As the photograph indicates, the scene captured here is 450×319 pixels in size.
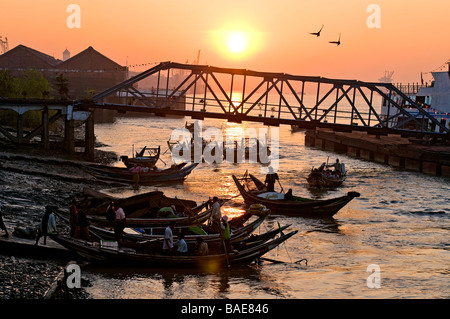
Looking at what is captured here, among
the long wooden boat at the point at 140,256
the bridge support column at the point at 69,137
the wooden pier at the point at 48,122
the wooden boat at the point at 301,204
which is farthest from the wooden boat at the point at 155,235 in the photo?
the bridge support column at the point at 69,137

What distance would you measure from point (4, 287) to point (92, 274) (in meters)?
4.19

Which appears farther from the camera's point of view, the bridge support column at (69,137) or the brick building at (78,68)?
the brick building at (78,68)

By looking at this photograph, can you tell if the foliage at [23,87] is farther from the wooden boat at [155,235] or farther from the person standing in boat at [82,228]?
the person standing in boat at [82,228]

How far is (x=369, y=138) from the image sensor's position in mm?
82688

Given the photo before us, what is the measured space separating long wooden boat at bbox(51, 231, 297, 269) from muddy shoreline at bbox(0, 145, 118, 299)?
89cm

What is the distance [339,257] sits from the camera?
2816 cm

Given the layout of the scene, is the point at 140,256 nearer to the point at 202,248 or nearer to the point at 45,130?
the point at 202,248

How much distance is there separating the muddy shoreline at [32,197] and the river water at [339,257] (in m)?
1.79

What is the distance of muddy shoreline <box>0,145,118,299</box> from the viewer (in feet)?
61.3

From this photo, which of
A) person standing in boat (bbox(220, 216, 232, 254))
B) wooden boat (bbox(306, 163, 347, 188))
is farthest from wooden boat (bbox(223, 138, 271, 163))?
person standing in boat (bbox(220, 216, 232, 254))

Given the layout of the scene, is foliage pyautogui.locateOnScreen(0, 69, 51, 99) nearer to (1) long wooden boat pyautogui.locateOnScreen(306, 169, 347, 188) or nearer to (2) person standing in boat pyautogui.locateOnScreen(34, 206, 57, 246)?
(1) long wooden boat pyautogui.locateOnScreen(306, 169, 347, 188)

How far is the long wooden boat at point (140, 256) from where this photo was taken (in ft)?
71.9
